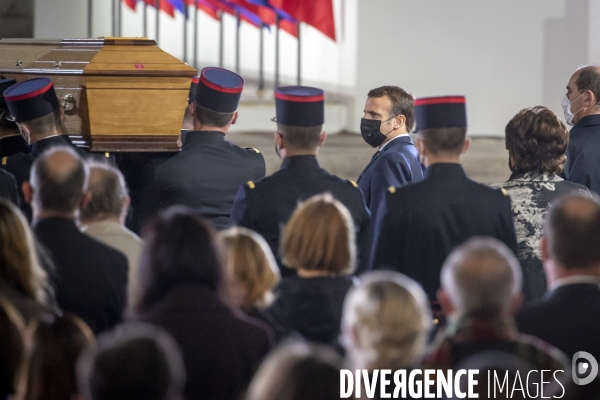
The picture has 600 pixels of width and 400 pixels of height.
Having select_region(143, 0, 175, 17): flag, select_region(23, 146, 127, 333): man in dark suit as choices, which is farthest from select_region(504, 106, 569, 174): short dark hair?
select_region(143, 0, 175, 17): flag

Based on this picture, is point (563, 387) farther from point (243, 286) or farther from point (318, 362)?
point (243, 286)

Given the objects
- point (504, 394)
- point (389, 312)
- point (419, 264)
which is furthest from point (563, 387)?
point (419, 264)

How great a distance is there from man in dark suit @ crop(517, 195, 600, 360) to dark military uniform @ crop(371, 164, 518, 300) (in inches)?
20.8

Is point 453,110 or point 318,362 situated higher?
point 453,110

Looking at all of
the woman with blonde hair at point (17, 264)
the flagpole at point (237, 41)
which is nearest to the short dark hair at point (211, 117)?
the woman with blonde hair at point (17, 264)

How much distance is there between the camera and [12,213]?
216 cm

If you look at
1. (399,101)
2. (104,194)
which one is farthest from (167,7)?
(104,194)

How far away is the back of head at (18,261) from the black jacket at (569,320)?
103 centimetres

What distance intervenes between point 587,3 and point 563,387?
5.54 metres

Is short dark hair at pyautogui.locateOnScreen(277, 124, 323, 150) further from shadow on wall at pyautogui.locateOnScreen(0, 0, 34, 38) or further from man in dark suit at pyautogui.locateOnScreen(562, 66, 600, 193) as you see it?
shadow on wall at pyautogui.locateOnScreen(0, 0, 34, 38)

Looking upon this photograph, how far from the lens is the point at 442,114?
285cm

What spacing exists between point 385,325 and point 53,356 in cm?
58

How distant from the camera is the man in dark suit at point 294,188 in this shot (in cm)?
288

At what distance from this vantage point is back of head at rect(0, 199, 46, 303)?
2.13 m
